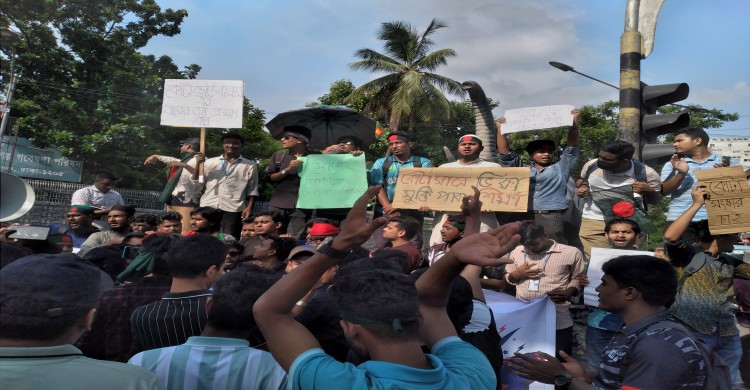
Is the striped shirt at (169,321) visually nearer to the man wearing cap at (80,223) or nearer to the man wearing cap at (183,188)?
the man wearing cap at (80,223)

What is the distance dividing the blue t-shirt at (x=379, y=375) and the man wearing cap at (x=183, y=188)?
567 cm

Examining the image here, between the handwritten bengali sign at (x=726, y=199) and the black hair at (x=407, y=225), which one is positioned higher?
the handwritten bengali sign at (x=726, y=199)

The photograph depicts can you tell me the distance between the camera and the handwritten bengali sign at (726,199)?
5141 millimetres

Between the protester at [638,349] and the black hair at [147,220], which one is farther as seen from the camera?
the black hair at [147,220]

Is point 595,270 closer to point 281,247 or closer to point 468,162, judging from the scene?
point 468,162

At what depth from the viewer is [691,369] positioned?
8.02 feet

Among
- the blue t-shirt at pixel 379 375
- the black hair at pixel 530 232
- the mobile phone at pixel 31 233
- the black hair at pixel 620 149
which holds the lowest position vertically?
the blue t-shirt at pixel 379 375

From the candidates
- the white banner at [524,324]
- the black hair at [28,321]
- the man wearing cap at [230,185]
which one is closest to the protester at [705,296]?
the white banner at [524,324]

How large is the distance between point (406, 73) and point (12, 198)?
34358mm

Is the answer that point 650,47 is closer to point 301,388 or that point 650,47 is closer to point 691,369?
point 691,369

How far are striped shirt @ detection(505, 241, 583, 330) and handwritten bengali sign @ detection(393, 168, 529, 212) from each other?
1.23m

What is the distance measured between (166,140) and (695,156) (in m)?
26.9

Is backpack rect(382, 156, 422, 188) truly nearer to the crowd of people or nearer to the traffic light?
the crowd of people

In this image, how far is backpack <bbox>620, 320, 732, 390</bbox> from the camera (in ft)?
8.20
